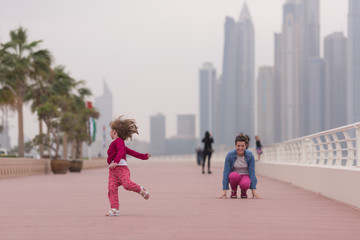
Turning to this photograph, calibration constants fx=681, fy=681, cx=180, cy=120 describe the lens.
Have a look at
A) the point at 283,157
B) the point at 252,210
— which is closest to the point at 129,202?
the point at 252,210

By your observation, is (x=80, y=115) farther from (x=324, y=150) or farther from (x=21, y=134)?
(x=324, y=150)

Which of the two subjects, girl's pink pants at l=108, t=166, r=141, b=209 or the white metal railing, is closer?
girl's pink pants at l=108, t=166, r=141, b=209

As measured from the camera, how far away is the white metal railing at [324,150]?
1225 centimetres

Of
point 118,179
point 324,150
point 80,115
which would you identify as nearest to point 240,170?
point 324,150

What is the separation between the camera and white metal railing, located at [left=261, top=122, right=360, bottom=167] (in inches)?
482

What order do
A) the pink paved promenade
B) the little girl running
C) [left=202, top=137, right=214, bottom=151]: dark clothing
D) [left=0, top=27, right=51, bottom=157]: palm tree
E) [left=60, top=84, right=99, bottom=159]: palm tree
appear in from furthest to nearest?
[left=60, top=84, right=99, bottom=159]: palm tree < [left=0, top=27, right=51, bottom=157]: palm tree < [left=202, top=137, right=214, bottom=151]: dark clothing < the little girl running < the pink paved promenade

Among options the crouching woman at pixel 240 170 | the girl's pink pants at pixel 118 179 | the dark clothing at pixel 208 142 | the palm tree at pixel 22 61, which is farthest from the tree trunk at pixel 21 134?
the girl's pink pants at pixel 118 179

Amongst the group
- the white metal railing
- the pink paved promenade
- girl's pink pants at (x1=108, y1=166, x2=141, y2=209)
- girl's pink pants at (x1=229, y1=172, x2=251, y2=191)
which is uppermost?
the white metal railing

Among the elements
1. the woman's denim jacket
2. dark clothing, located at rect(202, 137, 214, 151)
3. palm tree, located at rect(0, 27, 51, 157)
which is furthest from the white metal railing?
palm tree, located at rect(0, 27, 51, 157)

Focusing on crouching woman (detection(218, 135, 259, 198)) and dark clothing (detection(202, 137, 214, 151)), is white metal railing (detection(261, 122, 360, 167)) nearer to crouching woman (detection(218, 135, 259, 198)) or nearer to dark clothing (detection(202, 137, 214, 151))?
crouching woman (detection(218, 135, 259, 198))

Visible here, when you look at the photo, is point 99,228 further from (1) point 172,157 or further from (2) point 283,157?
(1) point 172,157

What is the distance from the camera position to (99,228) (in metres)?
8.12

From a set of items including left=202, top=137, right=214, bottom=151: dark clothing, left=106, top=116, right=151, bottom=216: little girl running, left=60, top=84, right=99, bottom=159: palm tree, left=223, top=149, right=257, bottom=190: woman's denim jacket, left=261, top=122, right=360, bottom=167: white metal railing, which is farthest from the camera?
left=60, top=84, right=99, bottom=159: palm tree

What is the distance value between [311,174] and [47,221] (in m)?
8.85
